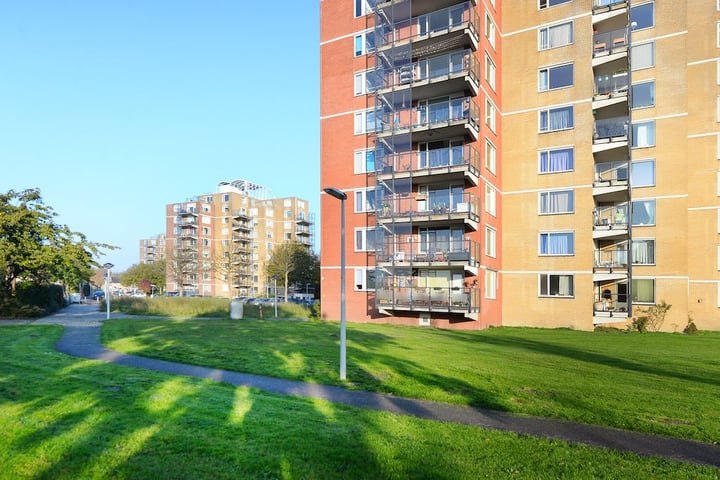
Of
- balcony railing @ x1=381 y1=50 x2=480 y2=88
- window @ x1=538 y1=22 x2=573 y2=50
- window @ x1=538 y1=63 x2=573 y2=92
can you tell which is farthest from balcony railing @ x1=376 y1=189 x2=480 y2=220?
window @ x1=538 y1=22 x2=573 y2=50

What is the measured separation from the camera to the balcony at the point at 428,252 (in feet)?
87.7

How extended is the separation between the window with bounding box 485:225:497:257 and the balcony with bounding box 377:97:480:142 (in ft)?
19.4

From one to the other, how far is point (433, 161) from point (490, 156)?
206 inches

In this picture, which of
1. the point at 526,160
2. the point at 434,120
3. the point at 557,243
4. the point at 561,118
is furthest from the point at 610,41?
the point at 557,243

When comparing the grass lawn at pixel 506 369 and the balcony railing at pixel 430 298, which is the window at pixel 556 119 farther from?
the grass lawn at pixel 506 369

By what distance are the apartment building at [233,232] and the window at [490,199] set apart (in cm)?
7070

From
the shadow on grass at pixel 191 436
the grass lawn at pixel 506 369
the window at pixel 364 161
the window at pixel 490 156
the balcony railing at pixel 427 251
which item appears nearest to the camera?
the shadow on grass at pixel 191 436

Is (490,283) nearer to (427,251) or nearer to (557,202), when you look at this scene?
(427,251)

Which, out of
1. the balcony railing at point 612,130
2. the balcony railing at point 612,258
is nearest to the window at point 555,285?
the balcony railing at point 612,258

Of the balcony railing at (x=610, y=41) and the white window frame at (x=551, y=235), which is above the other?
the balcony railing at (x=610, y=41)

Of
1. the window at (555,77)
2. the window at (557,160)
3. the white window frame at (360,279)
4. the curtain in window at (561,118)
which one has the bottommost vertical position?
the white window frame at (360,279)

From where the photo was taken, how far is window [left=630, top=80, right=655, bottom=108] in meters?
31.2

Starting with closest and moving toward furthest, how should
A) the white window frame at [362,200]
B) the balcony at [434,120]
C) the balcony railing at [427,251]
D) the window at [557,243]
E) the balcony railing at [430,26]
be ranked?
1. the balcony railing at [427,251]
2. the balcony at [434,120]
3. the balcony railing at [430,26]
4. the window at [557,243]
5. the white window frame at [362,200]

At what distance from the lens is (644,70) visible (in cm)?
3161
